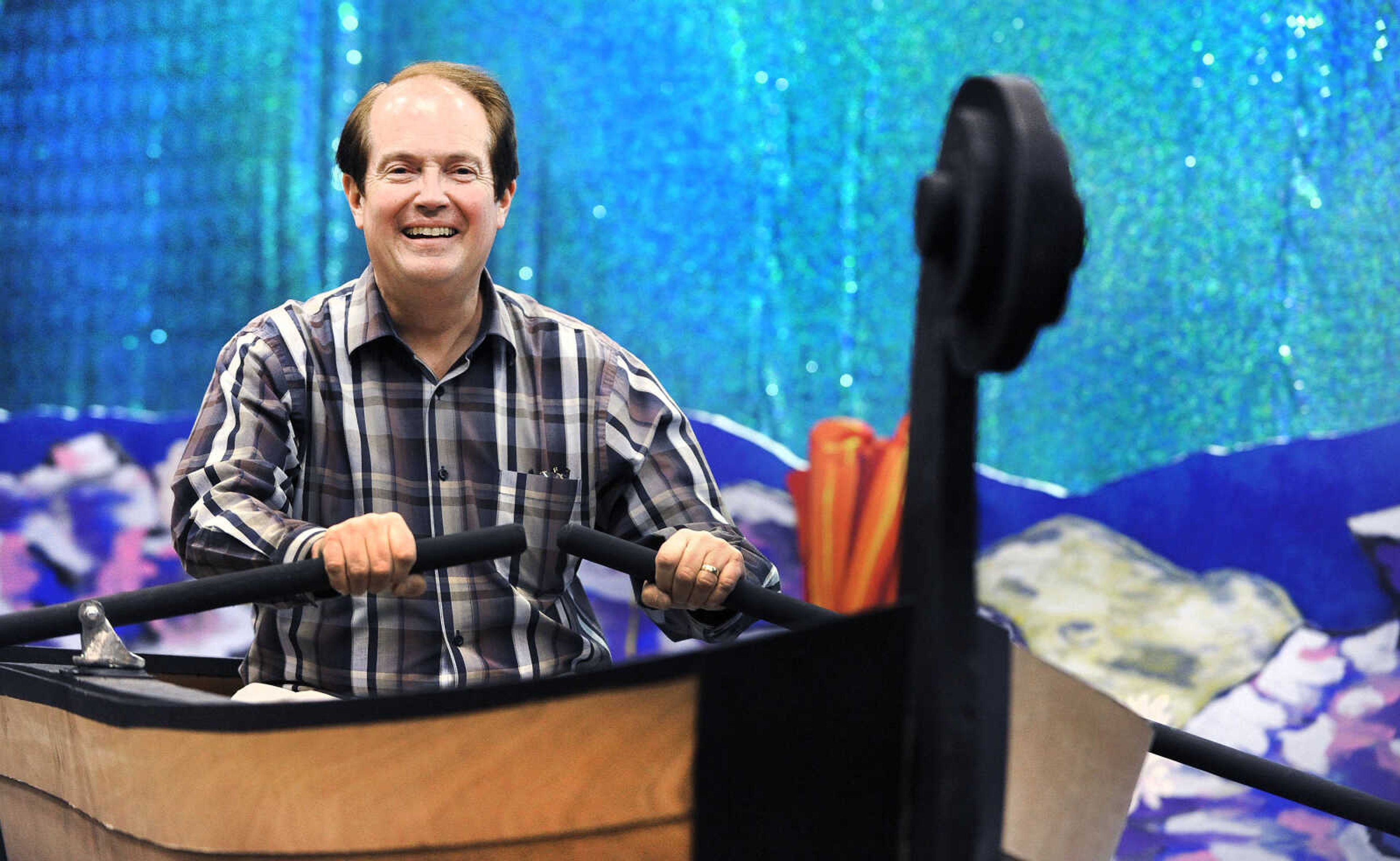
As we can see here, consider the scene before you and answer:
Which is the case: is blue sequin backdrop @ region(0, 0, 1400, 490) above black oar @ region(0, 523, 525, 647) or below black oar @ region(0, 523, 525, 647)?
above

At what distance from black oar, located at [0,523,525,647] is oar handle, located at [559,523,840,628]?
0.11 metres

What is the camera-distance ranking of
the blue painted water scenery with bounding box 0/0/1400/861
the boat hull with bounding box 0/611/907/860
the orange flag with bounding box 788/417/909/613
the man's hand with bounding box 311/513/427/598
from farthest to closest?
the orange flag with bounding box 788/417/909/613
the blue painted water scenery with bounding box 0/0/1400/861
the man's hand with bounding box 311/513/427/598
the boat hull with bounding box 0/611/907/860

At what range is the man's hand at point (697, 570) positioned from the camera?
1.15m

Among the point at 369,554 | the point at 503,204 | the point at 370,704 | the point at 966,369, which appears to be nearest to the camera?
the point at 966,369

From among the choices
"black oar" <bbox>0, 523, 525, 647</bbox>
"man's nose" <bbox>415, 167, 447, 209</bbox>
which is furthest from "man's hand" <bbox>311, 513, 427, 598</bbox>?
"man's nose" <bbox>415, 167, 447, 209</bbox>

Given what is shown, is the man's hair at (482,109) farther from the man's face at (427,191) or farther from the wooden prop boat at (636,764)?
the wooden prop boat at (636,764)

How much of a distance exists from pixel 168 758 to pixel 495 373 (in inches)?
21.9

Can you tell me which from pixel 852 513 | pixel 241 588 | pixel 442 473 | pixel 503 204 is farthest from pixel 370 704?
pixel 852 513

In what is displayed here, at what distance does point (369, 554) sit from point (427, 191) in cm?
45

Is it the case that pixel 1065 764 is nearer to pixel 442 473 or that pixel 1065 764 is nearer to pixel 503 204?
pixel 442 473

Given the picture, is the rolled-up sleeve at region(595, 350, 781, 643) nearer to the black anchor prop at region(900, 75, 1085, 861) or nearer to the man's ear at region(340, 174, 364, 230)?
the man's ear at region(340, 174, 364, 230)

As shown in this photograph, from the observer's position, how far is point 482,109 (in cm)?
140

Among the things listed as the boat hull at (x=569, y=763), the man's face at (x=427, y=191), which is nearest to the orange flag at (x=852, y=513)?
the man's face at (x=427, y=191)

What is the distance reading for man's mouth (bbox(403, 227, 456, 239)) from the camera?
52.8 inches
